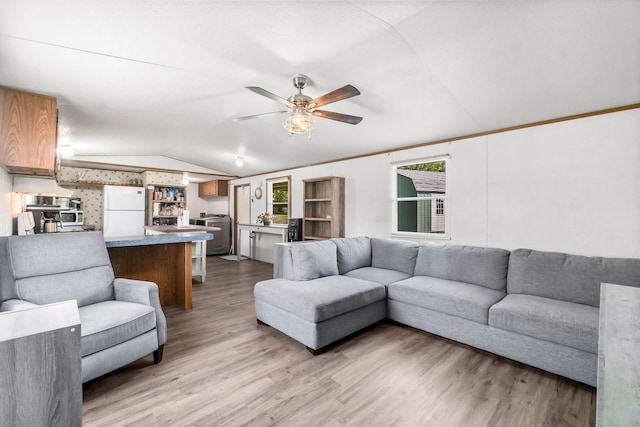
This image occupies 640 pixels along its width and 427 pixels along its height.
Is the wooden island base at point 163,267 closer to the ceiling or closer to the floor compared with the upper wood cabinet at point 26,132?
closer to the floor

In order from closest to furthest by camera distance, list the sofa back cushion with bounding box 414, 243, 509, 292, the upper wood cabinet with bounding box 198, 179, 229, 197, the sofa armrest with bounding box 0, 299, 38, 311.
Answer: the sofa armrest with bounding box 0, 299, 38, 311
the sofa back cushion with bounding box 414, 243, 509, 292
the upper wood cabinet with bounding box 198, 179, 229, 197

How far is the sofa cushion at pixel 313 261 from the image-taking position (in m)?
2.99

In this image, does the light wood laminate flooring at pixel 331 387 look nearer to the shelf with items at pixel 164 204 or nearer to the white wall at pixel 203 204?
the shelf with items at pixel 164 204

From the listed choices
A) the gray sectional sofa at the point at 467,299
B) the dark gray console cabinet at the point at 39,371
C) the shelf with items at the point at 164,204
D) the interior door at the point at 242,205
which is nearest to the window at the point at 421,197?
the gray sectional sofa at the point at 467,299

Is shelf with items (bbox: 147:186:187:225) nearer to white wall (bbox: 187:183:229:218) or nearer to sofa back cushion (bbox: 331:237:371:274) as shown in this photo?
white wall (bbox: 187:183:229:218)

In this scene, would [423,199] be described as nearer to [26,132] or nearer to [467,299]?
[467,299]

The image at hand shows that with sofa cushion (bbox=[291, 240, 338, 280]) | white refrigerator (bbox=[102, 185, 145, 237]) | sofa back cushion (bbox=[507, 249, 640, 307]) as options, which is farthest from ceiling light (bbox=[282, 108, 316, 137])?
white refrigerator (bbox=[102, 185, 145, 237])

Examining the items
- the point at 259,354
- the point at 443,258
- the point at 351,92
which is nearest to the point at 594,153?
the point at 443,258

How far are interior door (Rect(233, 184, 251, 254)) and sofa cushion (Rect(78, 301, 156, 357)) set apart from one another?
5.28 m

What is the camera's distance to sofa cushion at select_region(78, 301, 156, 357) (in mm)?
1742

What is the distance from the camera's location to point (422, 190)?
4270mm

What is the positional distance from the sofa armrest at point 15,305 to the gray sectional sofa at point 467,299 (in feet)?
5.55

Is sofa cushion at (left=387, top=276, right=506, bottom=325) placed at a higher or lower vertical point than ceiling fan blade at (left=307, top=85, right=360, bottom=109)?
lower

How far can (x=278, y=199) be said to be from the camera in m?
6.67
